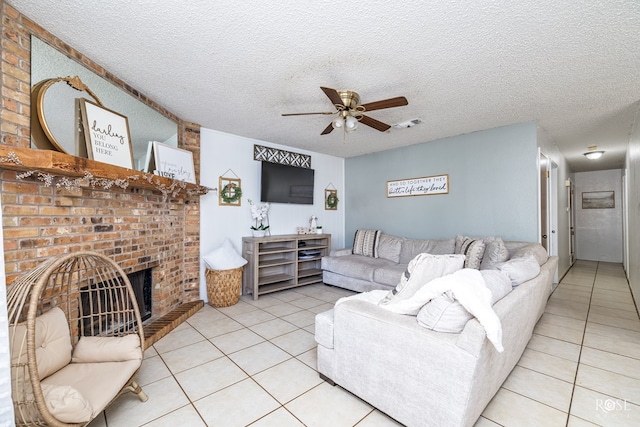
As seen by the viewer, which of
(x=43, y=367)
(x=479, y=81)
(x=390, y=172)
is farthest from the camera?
(x=390, y=172)

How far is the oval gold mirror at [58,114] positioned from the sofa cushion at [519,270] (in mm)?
3221

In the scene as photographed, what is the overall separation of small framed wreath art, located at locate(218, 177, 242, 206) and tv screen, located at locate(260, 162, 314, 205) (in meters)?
0.36

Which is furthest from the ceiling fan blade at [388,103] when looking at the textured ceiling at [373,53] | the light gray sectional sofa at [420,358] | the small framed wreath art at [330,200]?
the small framed wreath art at [330,200]

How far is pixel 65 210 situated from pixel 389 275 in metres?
3.34

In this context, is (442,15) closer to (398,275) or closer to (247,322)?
(398,275)

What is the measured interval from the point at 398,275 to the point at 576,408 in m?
1.99

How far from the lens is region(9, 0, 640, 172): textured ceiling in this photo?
157cm

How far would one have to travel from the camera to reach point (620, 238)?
6527 mm

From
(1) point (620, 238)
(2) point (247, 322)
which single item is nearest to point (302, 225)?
(2) point (247, 322)

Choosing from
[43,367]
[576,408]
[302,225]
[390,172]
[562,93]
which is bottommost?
[576,408]

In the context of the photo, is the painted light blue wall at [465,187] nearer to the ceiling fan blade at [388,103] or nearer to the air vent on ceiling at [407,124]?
the air vent on ceiling at [407,124]

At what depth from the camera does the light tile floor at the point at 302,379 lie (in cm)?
161

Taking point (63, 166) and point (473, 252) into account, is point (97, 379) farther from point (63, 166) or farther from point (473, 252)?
point (473, 252)

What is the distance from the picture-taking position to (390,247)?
14.5 feet
